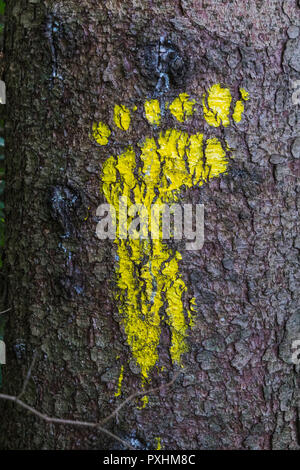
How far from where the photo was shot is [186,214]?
3.71 ft

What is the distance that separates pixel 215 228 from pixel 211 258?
3.0 inches

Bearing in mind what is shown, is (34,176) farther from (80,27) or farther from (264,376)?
(264,376)

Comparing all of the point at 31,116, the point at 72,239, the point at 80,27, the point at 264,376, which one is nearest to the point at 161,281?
the point at 72,239

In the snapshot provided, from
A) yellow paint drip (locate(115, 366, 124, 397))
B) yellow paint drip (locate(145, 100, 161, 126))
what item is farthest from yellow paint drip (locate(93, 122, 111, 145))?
yellow paint drip (locate(115, 366, 124, 397))

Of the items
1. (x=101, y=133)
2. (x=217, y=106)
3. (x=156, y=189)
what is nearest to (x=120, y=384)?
(x=156, y=189)

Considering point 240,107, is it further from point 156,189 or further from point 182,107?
point 156,189

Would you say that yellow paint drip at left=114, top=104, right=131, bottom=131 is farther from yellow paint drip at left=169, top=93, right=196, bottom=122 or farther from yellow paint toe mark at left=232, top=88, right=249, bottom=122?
yellow paint toe mark at left=232, top=88, right=249, bottom=122

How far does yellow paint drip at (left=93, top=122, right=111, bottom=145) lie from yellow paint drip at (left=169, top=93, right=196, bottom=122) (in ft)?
0.56

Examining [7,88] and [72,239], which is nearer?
[72,239]

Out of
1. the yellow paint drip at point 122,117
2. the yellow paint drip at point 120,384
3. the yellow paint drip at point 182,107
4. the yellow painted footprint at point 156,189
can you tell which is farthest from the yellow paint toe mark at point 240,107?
the yellow paint drip at point 120,384

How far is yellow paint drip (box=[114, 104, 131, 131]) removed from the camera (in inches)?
44.0

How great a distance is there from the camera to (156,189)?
1127 mm

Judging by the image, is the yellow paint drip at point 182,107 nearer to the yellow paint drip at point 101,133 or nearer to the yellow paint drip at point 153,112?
the yellow paint drip at point 153,112

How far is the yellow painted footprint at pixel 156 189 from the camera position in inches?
44.0
